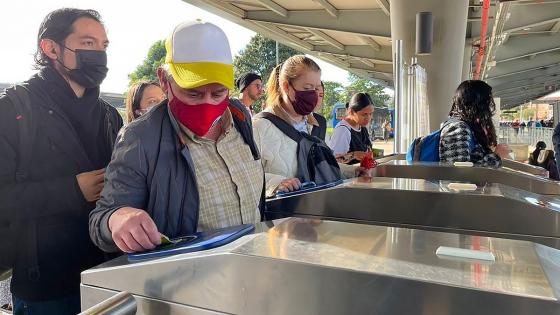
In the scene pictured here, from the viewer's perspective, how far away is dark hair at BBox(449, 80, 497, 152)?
2.24m

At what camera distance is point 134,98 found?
248cm

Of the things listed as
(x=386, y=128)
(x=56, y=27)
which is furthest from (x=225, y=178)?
(x=386, y=128)

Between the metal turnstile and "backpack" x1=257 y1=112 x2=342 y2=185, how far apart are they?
0.37m

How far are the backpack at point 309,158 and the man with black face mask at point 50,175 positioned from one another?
645 mm

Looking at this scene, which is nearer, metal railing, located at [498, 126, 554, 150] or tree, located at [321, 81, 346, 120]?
metal railing, located at [498, 126, 554, 150]

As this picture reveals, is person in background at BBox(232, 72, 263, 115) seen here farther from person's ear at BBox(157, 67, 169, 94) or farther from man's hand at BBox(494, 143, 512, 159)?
person's ear at BBox(157, 67, 169, 94)

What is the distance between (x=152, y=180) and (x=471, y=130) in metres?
1.74

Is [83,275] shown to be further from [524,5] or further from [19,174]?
[524,5]

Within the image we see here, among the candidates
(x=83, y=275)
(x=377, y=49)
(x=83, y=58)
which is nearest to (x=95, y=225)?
(x=83, y=275)

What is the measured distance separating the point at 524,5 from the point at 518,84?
1724 centimetres

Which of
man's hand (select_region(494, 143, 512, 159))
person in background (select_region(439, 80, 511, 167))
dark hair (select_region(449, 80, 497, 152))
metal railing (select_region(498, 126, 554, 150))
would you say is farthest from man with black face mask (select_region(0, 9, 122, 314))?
metal railing (select_region(498, 126, 554, 150))

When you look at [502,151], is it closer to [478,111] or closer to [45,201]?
[478,111]

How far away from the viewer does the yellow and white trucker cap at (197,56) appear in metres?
0.97

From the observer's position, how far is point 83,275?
0.82 metres
